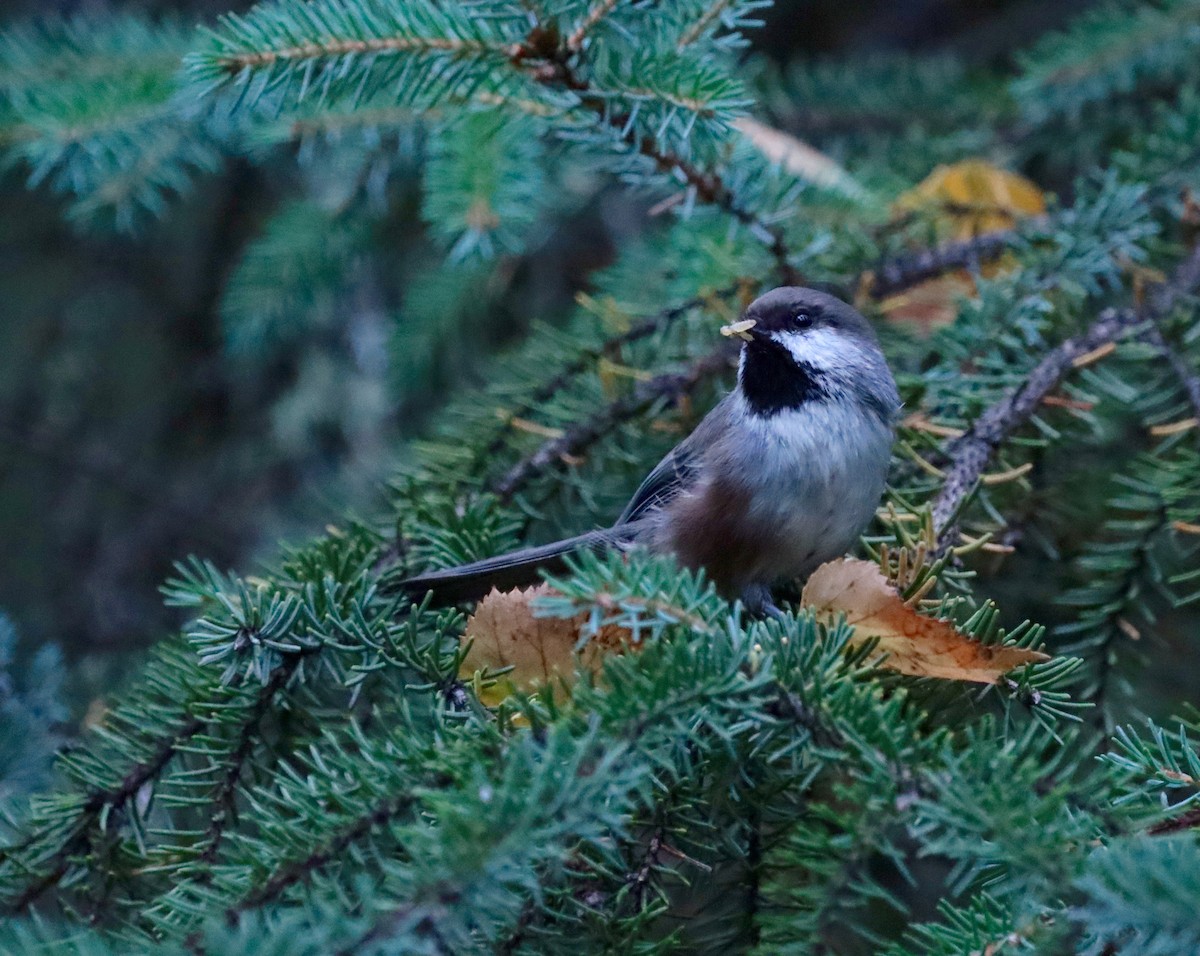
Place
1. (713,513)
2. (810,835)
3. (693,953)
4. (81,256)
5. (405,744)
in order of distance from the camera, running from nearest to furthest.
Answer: (810,835) → (405,744) → (693,953) → (713,513) → (81,256)

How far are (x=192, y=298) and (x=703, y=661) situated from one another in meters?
3.50

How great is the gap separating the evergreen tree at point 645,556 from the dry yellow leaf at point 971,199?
3 cm

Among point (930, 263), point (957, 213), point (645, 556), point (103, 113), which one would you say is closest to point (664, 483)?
point (645, 556)

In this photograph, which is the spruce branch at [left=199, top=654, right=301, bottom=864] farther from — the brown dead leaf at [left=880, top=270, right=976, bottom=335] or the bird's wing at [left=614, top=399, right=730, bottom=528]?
the brown dead leaf at [left=880, top=270, right=976, bottom=335]

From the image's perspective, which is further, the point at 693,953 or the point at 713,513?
the point at 713,513

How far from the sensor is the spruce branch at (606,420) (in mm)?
2717

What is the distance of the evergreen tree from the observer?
144 centimetres

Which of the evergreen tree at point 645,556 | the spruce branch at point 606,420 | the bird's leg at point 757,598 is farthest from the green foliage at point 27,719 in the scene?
the bird's leg at point 757,598

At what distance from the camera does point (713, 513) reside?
8.52 feet

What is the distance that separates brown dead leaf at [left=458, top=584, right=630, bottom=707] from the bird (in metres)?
0.39

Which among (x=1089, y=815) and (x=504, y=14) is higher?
(x=504, y=14)

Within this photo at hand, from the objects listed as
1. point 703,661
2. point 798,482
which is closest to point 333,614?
point 703,661

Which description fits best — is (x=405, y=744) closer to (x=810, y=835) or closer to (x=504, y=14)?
(x=810, y=835)

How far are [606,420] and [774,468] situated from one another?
17.9 inches
